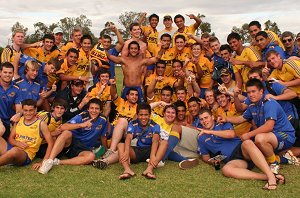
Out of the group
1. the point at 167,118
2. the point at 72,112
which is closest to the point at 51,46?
the point at 72,112

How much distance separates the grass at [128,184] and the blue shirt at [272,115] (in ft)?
2.57

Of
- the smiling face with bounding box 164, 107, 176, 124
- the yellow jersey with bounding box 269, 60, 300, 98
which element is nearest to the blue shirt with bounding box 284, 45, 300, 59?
the yellow jersey with bounding box 269, 60, 300, 98

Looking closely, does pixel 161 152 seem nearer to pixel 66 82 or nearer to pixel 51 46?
pixel 66 82

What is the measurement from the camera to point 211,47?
1004 centimetres

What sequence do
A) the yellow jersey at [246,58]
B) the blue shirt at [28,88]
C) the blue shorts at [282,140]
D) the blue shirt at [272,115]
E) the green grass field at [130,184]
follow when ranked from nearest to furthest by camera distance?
the green grass field at [130,184], the blue shirt at [272,115], the blue shorts at [282,140], the blue shirt at [28,88], the yellow jersey at [246,58]

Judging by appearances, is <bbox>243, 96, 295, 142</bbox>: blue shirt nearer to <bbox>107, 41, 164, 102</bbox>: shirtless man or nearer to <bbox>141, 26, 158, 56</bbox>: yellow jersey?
<bbox>107, 41, 164, 102</bbox>: shirtless man

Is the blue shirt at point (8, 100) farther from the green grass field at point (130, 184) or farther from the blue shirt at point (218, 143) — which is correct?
the blue shirt at point (218, 143)

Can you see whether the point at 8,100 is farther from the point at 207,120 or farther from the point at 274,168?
the point at 274,168

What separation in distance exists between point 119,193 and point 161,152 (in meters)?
1.49

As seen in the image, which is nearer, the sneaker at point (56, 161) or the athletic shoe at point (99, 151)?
the sneaker at point (56, 161)

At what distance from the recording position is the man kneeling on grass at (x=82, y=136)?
684 centimetres

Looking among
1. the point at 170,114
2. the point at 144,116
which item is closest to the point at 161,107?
the point at 170,114

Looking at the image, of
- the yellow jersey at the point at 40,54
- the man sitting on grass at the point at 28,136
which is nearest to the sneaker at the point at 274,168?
the man sitting on grass at the point at 28,136

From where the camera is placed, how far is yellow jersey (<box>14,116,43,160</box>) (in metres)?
6.71
